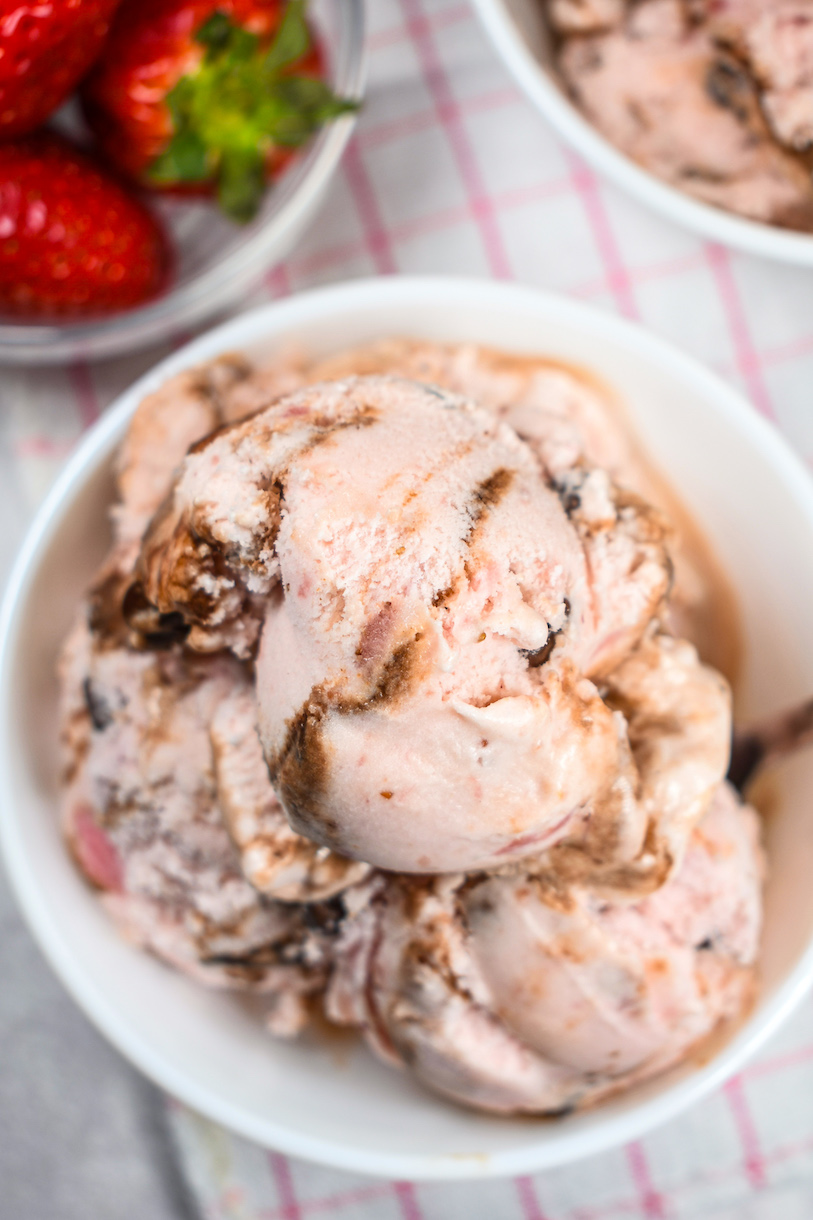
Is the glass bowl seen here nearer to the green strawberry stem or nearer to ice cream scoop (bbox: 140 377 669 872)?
the green strawberry stem

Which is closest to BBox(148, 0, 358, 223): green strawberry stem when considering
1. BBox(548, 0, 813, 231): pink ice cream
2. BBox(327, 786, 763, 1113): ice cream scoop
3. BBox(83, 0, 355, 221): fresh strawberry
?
BBox(83, 0, 355, 221): fresh strawberry

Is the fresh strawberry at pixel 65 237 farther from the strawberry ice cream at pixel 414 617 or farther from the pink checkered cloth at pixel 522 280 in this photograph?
the strawberry ice cream at pixel 414 617

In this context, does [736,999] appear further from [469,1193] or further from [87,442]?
[87,442]

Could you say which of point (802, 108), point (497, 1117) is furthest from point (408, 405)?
point (497, 1117)

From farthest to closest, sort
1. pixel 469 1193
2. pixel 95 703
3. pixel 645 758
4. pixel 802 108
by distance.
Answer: pixel 469 1193 → pixel 802 108 → pixel 95 703 → pixel 645 758

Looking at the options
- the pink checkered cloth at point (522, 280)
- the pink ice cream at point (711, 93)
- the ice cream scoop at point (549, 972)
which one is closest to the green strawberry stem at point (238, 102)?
the pink checkered cloth at point (522, 280)
